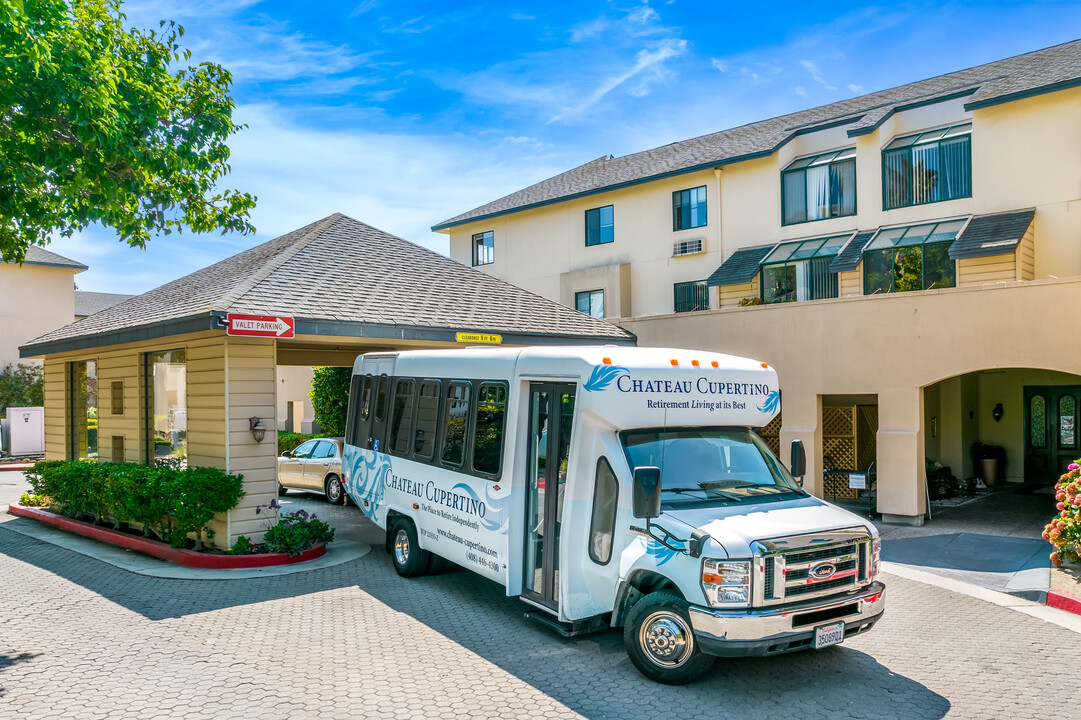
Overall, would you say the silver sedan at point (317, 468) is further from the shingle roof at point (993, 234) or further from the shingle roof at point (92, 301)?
the shingle roof at point (92, 301)

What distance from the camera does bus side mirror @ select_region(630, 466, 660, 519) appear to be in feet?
21.6

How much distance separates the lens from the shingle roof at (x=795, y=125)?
17.9 m

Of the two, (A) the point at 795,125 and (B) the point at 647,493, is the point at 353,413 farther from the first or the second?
(A) the point at 795,125

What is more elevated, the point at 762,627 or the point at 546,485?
the point at 546,485

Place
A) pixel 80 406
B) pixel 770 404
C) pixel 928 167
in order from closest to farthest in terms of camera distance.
Result: pixel 770 404 → pixel 80 406 → pixel 928 167

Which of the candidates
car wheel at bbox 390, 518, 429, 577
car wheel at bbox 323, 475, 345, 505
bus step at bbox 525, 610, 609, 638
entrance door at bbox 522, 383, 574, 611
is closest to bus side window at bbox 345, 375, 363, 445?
car wheel at bbox 390, 518, 429, 577

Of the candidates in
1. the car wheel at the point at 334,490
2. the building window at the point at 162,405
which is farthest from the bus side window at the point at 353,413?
the car wheel at the point at 334,490

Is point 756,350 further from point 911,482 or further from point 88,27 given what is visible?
point 88,27

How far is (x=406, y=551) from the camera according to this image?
10.6 m

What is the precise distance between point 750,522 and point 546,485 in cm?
218

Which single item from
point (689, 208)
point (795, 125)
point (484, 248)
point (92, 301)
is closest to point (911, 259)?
point (795, 125)

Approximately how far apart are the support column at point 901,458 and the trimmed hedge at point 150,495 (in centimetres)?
1174

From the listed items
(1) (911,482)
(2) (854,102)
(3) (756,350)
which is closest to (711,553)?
(1) (911,482)

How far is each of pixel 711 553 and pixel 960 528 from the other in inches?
402
